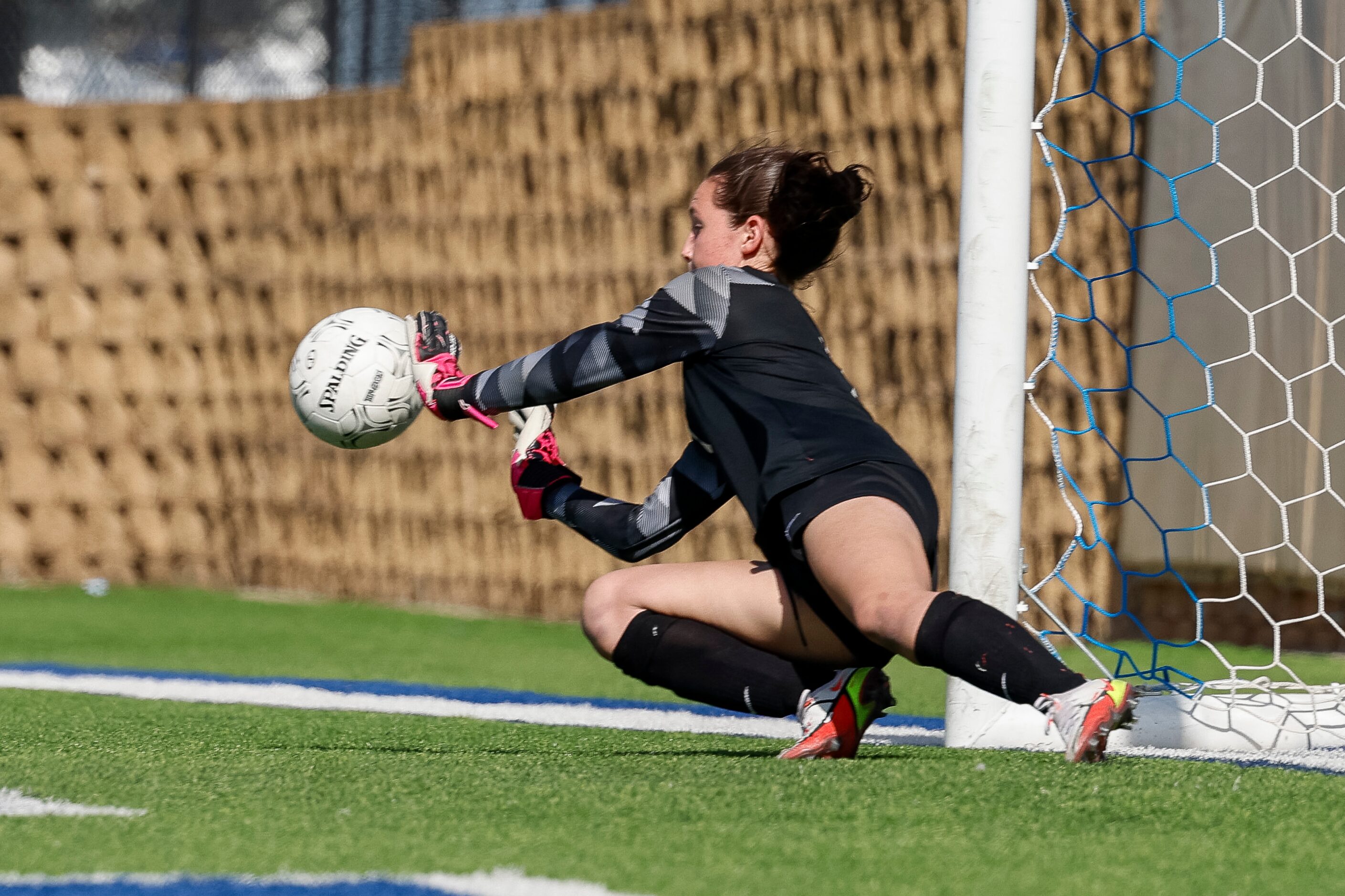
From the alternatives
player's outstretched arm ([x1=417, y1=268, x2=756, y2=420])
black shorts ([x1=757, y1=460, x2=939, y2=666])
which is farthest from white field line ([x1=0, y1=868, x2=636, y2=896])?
player's outstretched arm ([x1=417, y1=268, x2=756, y2=420])

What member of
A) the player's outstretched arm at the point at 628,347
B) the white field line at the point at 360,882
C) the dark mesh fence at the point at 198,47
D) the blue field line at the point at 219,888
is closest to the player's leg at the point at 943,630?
the player's outstretched arm at the point at 628,347

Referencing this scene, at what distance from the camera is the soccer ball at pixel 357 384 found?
3.41m

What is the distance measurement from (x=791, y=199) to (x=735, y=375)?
0.41 m

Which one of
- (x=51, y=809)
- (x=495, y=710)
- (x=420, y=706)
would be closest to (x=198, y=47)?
(x=420, y=706)

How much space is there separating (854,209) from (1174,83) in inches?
116

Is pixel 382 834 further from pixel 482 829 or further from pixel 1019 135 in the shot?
pixel 1019 135

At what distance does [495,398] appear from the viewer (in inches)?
124

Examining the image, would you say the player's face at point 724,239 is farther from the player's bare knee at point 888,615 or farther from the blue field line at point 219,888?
the blue field line at point 219,888

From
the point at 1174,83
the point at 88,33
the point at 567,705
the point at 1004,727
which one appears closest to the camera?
the point at 1004,727

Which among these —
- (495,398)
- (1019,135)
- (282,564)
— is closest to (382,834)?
(495,398)

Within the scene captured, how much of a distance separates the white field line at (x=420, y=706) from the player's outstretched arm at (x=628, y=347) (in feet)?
3.77

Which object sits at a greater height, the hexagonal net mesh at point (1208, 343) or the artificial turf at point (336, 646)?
the hexagonal net mesh at point (1208, 343)

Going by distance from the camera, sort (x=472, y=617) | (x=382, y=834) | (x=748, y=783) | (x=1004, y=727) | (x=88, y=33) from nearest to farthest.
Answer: (x=382, y=834) → (x=748, y=783) → (x=1004, y=727) → (x=472, y=617) → (x=88, y=33)

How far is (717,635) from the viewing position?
126 inches
